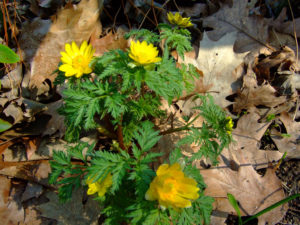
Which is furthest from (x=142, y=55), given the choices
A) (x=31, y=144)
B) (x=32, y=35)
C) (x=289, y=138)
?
(x=289, y=138)

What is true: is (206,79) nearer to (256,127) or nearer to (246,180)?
(256,127)

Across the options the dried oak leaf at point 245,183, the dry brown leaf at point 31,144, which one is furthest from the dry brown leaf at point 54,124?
the dried oak leaf at point 245,183

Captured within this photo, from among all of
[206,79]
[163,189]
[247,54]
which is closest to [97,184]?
[163,189]

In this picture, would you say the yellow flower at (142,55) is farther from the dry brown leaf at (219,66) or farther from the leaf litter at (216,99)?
the dry brown leaf at (219,66)

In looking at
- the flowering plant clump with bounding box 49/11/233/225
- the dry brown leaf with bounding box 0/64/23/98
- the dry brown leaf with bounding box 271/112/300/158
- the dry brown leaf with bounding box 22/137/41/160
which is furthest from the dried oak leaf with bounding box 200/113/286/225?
the dry brown leaf with bounding box 0/64/23/98

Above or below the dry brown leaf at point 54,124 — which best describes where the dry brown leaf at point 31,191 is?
below

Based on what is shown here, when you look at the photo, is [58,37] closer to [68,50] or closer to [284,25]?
[68,50]

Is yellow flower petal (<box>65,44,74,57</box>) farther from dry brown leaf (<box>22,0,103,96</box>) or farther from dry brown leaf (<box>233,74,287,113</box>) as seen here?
dry brown leaf (<box>233,74,287,113</box>)
